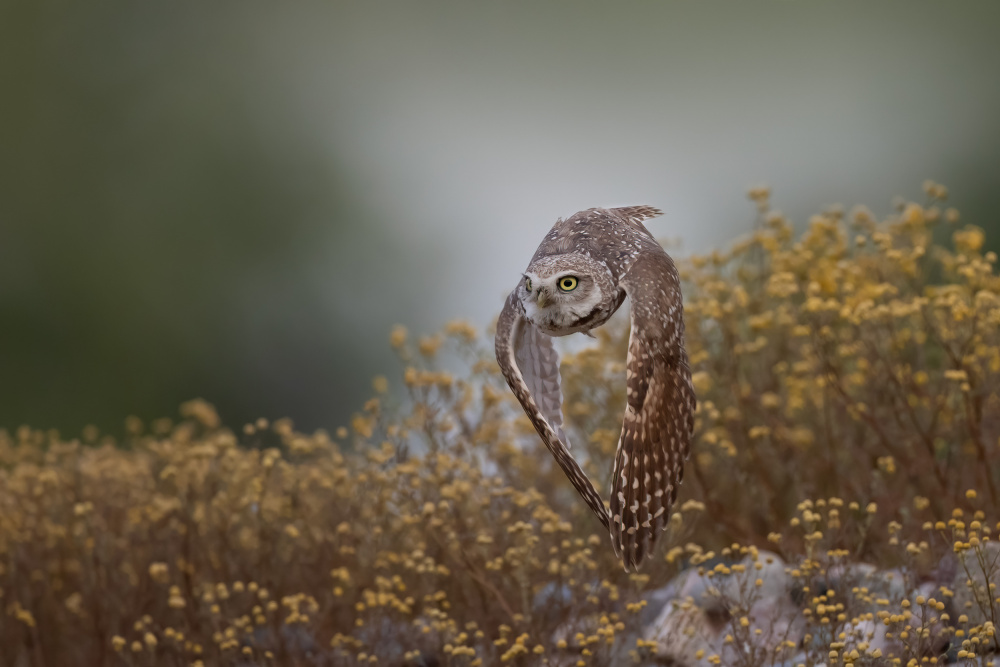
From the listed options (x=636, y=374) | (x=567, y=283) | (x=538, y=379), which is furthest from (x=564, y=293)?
(x=538, y=379)

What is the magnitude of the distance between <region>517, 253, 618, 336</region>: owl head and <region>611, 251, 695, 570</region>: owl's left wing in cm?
7

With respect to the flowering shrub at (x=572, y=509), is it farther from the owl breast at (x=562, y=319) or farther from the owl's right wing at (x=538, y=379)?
the owl breast at (x=562, y=319)

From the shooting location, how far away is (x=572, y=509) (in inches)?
147

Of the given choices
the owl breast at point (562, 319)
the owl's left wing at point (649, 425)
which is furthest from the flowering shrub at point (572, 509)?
the owl breast at point (562, 319)

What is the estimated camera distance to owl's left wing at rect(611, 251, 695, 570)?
157 centimetres

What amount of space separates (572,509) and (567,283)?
233 centimetres

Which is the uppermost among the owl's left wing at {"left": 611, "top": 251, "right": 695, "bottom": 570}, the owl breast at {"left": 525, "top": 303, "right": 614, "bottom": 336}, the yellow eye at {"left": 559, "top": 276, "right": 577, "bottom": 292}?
the yellow eye at {"left": 559, "top": 276, "right": 577, "bottom": 292}

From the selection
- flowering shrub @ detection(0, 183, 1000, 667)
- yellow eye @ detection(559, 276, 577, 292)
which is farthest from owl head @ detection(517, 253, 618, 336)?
flowering shrub @ detection(0, 183, 1000, 667)

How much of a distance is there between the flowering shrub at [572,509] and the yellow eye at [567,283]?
122 centimetres

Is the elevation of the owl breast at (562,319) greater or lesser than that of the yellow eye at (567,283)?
lesser

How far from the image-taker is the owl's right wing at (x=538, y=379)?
159cm

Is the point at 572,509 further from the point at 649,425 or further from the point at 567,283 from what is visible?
the point at 567,283

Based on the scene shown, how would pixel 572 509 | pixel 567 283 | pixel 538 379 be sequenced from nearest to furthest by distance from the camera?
pixel 567 283, pixel 538 379, pixel 572 509

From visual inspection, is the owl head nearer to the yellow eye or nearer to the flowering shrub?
the yellow eye
